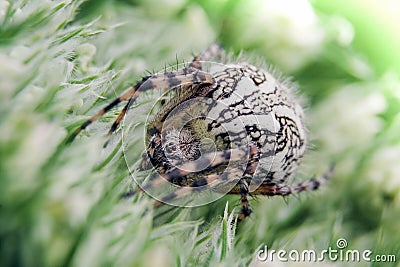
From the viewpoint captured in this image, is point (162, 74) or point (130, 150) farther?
point (162, 74)

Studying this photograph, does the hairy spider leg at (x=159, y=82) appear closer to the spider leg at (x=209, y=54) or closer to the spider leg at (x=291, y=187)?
the spider leg at (x=209, y=54)

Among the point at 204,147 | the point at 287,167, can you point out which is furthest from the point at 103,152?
the point at 287,167

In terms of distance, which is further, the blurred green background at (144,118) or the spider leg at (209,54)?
the spider leg at (209,54)

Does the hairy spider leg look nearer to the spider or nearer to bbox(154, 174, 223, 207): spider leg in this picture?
the spider

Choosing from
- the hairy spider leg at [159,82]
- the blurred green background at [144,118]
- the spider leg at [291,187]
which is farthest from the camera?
the spider leg at [291,187]

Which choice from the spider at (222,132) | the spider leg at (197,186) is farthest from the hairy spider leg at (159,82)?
the spider leg at (197,186)

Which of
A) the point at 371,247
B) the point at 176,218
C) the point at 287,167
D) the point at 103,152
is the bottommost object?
the point at 371,247

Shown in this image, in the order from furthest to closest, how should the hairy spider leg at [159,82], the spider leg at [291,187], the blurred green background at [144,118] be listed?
the spider leg at [291,187]
the hairy spider leg at [159,82]
the blurred green background at [144,118]

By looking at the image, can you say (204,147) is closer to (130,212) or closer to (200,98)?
(200,98)
